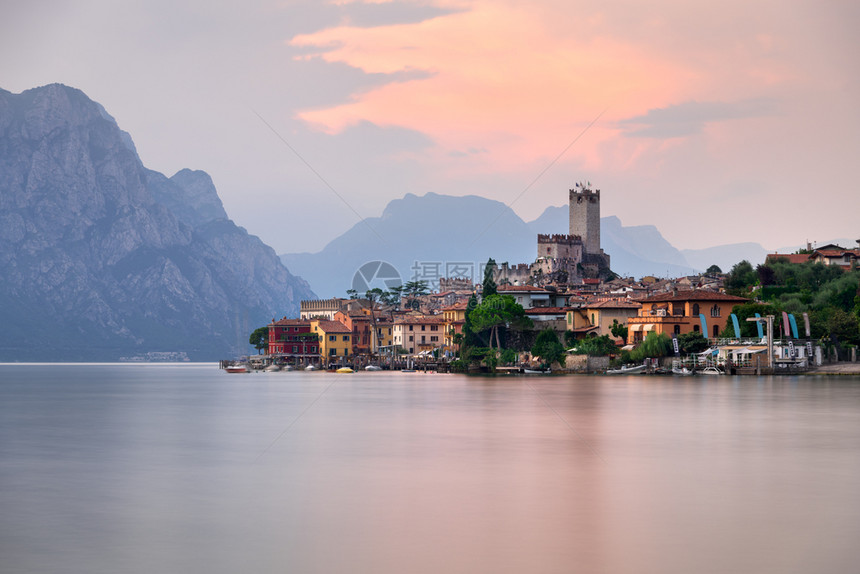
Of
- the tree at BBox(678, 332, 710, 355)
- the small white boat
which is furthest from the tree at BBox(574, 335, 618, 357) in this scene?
the tree at BBox(678, 332, 710, 355)

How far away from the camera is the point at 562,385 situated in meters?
81.9

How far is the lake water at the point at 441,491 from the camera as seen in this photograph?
19.2 meters

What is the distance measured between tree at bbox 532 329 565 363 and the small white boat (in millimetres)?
8065

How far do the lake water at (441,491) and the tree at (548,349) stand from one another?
56108 mm

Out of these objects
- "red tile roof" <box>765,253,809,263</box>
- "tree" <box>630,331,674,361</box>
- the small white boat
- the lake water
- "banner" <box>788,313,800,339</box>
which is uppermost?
"red tile roof" <box>765,253,809,263</box>

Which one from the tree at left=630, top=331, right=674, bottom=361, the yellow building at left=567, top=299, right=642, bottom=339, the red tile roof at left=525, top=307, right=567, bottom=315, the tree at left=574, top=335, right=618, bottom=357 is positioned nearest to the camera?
the tree at left=630, top=331, right=674, bottom=361

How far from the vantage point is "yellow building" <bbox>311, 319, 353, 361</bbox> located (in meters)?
163

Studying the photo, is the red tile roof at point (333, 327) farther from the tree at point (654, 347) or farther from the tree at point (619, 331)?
the tree at point (654, 347)

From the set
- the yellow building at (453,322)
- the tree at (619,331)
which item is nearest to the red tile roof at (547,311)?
the tree at (619,331)

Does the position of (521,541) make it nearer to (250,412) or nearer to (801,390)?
(250,412)

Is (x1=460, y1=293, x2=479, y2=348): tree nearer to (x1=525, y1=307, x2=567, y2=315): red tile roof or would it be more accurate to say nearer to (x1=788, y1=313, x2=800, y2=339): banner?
(x1=525, y1=307, x2=567, y2=315): red tile roof

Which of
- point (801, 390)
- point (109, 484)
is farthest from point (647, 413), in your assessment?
point (109, 484)

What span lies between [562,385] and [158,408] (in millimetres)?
33363

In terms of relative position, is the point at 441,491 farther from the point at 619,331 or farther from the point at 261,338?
the point at 261,338
